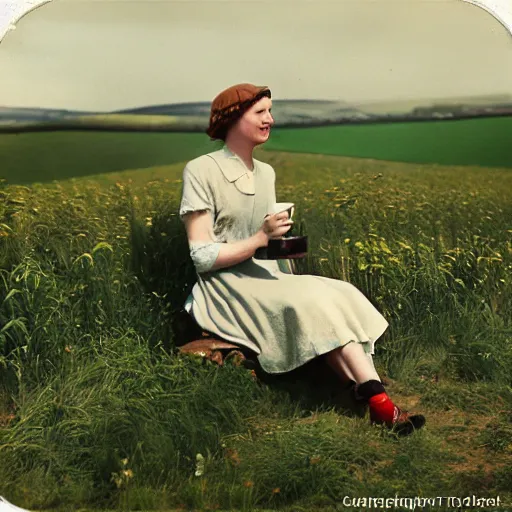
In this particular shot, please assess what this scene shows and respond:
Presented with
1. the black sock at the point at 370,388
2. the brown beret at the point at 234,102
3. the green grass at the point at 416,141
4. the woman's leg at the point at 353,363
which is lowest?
the black sock at the point at 370,388

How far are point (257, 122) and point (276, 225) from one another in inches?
22.3

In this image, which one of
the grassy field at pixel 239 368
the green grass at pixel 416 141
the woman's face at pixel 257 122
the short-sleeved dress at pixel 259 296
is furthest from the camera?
the green grass at pixel 416 141

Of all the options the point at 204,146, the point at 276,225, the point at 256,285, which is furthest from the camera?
the point at 204,146

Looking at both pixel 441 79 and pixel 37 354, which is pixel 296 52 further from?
pixel 37 354

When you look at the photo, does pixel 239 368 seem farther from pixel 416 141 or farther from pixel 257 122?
pixel 416 141

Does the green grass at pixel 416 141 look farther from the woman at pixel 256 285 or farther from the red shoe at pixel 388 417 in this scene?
the red shoe at pixel 388 417

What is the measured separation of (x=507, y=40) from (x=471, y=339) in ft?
5.31

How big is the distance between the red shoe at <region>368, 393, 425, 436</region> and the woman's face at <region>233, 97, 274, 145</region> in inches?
58.9

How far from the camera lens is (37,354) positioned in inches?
195

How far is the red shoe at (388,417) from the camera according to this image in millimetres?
4840

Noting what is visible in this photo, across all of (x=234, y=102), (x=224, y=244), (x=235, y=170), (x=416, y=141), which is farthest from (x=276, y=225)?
(x=416, y=141)

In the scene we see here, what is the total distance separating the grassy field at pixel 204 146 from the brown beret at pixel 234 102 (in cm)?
17

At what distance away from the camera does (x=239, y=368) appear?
4883 millimetres

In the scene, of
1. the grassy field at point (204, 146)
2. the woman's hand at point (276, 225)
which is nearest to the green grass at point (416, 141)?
the grassy field at point (204, 146)
